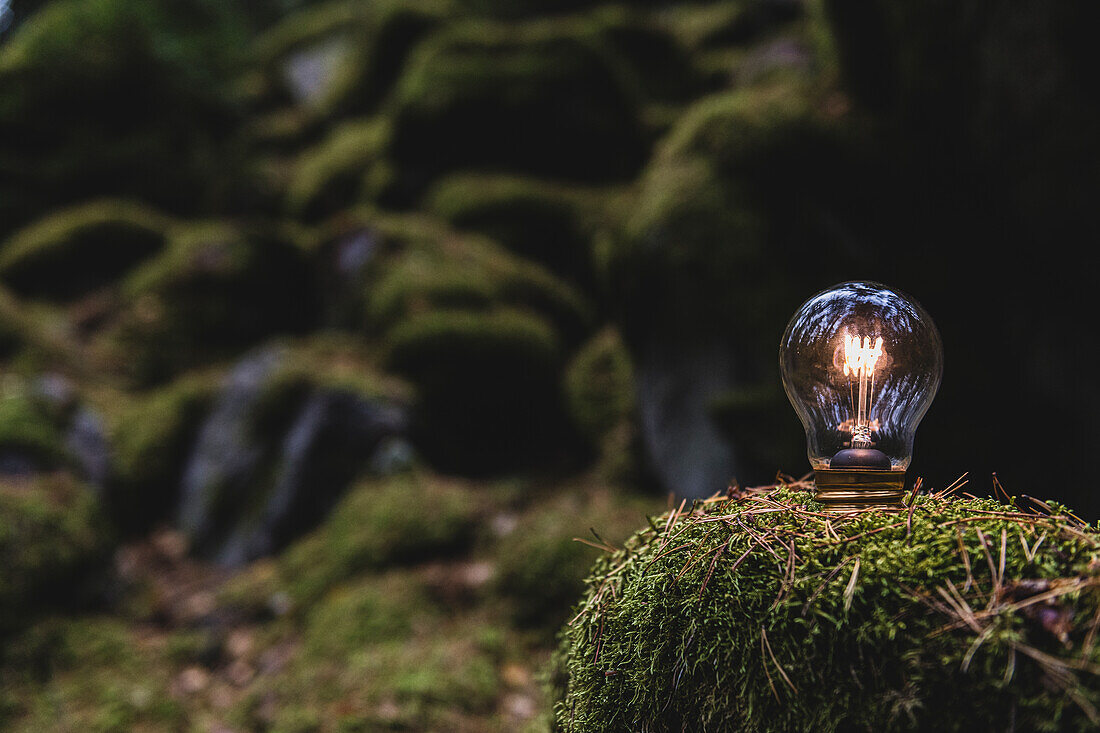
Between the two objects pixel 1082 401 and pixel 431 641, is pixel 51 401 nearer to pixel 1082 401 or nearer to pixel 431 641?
pixel 431 641

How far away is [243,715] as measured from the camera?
135 inches

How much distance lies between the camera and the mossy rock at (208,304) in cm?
680

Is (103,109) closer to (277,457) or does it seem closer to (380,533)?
(277,457)

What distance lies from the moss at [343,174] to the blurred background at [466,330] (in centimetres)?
20

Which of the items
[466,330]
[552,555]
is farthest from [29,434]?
[552,555]

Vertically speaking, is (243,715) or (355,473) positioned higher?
(355,473)

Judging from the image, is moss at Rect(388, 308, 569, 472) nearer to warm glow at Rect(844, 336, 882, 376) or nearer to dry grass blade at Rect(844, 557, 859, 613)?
warm glow at Rect(844, 336, 882, 376)

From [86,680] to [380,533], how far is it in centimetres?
179

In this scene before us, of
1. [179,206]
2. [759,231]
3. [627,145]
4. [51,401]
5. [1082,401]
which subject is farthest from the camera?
[179,206]

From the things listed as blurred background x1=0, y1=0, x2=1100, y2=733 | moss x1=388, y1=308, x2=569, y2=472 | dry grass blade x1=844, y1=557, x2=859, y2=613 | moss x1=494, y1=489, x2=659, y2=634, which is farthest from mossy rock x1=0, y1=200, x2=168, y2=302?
dry grass blade x1=844, y1=557, x2=859, y2=613

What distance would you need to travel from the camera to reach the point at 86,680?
3869 mm

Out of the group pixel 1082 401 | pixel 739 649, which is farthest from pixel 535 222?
pixel 739 649

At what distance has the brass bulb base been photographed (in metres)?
1.22

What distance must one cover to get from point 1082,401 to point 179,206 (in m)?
9.70
